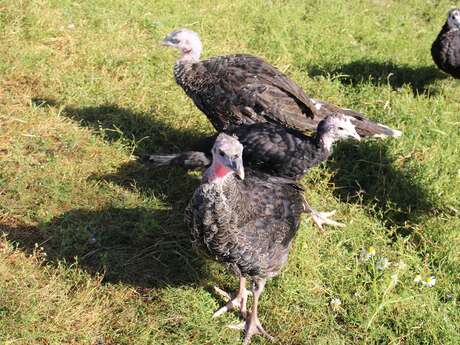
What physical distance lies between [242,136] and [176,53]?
2.71 metres

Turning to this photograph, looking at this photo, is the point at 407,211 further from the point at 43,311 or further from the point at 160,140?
the point at 43,311

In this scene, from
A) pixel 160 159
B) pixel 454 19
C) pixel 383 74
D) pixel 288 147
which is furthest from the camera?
pixel 383 74

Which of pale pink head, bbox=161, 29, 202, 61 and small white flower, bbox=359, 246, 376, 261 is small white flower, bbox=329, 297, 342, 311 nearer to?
small white flower, bbox=359, 246, 376, 261

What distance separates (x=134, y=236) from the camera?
468 cm

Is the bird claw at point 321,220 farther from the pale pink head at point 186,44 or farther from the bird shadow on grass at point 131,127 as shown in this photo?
the pale pink head at point 186,44

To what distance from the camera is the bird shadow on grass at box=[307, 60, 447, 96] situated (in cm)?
727

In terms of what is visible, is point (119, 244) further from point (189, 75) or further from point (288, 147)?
point (189, 75)

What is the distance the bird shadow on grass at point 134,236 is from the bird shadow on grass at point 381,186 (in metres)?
1.63

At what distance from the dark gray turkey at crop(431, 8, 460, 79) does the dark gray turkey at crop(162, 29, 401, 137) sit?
2.11 m

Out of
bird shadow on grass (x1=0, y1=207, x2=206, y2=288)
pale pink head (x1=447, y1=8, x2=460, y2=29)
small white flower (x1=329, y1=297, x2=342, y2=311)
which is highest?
pale pink head (x1=447, y1=8, x2=460, y2=29)

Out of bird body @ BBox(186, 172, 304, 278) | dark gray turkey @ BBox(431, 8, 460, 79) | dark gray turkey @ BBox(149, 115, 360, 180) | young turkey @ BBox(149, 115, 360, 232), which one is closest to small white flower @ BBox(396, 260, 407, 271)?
young turkey @ BBox(149, 115, 360, 232)

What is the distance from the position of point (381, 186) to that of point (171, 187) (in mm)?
2168

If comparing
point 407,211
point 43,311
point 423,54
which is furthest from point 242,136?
point 423,54

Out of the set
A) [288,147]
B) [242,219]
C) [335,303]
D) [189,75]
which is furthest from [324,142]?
[189,75]
